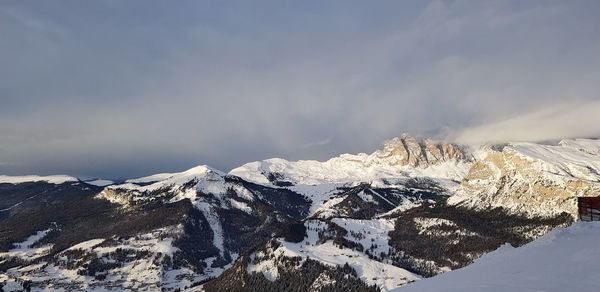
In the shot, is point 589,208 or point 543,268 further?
point 589,208

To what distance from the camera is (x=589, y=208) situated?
140 ft

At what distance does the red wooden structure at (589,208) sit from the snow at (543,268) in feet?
24.6

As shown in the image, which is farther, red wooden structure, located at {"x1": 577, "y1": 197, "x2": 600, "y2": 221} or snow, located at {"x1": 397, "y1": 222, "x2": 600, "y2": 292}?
red wooden structure, located at {"x1": 577, "y1": 197, "x2": 600, "y2": 221}

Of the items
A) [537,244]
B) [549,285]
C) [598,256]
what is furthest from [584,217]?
[549,285]

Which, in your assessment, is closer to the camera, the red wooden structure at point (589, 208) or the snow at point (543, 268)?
the snow at point (543, 268)

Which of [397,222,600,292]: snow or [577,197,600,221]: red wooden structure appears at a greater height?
[577,197,600,221]: red wooden structure

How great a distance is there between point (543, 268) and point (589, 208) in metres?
22.4

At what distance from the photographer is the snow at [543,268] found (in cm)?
2233

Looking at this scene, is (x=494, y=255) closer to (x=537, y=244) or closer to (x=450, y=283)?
(x=537, y=244)

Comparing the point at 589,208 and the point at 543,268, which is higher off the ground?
the point at 589,208

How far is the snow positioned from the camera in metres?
22.3

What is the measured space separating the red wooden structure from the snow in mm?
7499

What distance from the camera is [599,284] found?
66.9 ft

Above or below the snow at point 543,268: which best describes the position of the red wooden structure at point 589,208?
above
